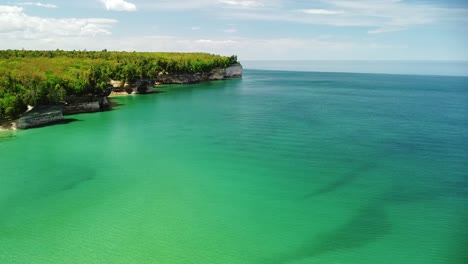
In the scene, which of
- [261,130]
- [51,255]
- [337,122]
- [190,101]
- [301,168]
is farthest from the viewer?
[190,101]

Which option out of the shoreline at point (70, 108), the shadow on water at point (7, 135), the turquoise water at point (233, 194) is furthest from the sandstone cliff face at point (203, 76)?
the shadow on water at point (7, 135)

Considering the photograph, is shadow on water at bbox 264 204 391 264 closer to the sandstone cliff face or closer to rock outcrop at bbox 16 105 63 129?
rock outcrop at bbox 16 105 63 129

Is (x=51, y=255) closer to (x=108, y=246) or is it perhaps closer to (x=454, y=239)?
(x=108, y=246)

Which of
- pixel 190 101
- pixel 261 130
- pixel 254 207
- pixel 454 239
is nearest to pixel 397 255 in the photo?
pixel 454 239

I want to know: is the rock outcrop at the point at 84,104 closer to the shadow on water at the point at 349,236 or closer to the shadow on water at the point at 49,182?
the shadow on water at the point at 49,182

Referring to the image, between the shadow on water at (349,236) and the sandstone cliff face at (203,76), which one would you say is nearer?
the shadow on water at (349,236)

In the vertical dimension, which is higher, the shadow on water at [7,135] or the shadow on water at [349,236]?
the shadow on water at [7,135]
